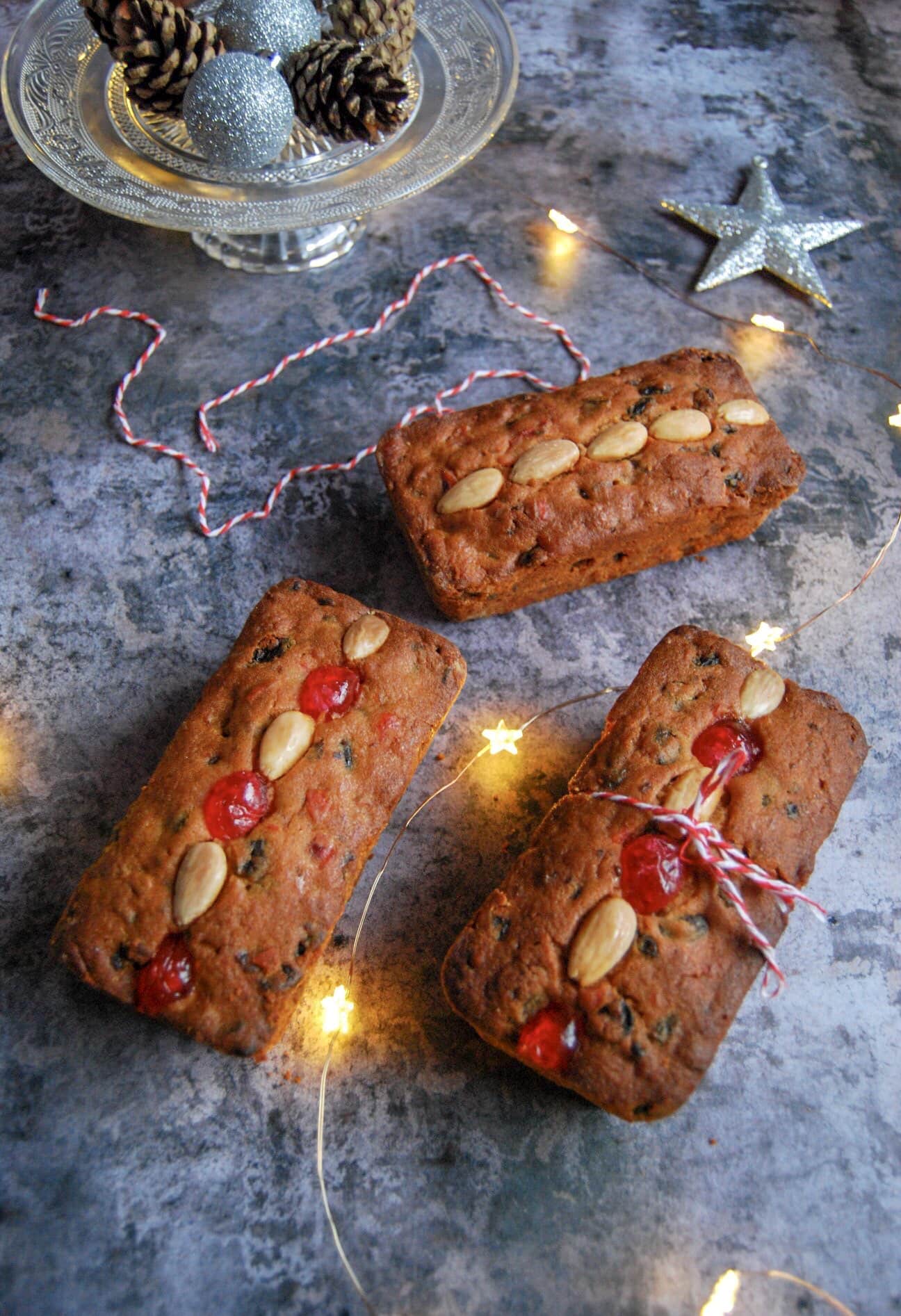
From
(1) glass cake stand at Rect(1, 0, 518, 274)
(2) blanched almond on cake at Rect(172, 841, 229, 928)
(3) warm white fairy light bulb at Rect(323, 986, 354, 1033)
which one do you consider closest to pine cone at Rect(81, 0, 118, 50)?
(1) glass cake stand at Rect(1, 0, 518, 274)

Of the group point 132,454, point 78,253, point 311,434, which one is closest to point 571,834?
point 311,434

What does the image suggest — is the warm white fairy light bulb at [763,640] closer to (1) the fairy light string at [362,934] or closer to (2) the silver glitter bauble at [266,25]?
(1) the fairy light string at [362,934]

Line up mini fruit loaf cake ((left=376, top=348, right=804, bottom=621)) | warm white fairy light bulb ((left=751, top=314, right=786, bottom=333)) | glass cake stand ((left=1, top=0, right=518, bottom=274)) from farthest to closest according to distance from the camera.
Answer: warm white fairy light bulb ((left=751, top=314, right=786, bottom=333))
glass cake stand ((left=1, top=0, right=518, bottom=274))
mini fruit loaf cake ((left=376, top=348, right=804, bottom=621))

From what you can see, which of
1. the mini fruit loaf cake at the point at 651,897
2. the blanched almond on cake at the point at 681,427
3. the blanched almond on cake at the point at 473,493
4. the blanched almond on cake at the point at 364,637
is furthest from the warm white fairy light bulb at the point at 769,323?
the blanched almond on cake at the point at 364,637

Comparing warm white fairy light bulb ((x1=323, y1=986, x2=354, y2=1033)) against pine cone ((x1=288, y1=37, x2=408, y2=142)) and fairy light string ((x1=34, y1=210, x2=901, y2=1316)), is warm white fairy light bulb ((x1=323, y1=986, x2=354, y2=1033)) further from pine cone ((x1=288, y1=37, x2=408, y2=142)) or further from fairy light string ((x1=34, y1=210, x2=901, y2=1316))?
pine cone ((x1=288, y1=37, x2=408, y2=142))

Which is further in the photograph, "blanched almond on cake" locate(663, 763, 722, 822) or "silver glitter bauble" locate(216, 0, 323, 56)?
"silver glitter bauble" locate(216, 0, 323, 56)

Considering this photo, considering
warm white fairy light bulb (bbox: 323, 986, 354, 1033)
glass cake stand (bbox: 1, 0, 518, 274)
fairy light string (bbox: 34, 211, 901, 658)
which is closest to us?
warm white fairy light bulb (bbox: 323, 986, 354, 1033)

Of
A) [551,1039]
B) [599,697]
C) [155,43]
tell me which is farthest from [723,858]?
[155,43]

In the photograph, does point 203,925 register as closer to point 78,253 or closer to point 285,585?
point 285,585
